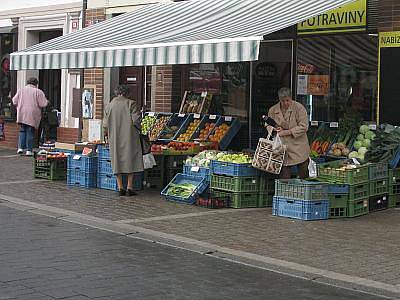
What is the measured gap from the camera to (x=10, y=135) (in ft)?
67.7

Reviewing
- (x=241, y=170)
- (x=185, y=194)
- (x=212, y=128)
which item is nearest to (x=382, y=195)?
(x=241, y=170)

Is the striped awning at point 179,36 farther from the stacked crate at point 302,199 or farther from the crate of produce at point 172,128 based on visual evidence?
the crate of produce at point 172,128

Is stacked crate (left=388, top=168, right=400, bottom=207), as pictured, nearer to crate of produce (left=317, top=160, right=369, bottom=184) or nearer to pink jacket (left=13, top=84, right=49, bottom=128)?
crate of produce (left=317, top=160, right=369, bottom=184)

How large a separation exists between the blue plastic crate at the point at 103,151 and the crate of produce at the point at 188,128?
6.24ft

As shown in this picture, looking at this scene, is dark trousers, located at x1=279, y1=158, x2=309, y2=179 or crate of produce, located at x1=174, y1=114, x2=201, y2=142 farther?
crate of produce, located at x1=174, y1=114, x2=201, y2=142

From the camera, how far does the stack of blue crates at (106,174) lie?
12672 millimetres

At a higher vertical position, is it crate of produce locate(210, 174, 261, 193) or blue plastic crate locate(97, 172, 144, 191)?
crate of produce locate(210, 174, 261, 193)

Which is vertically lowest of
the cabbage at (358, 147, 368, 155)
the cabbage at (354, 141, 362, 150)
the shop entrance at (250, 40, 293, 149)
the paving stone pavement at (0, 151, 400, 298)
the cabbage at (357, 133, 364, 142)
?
the paving stone pavement at (0, 151, 400, 298)

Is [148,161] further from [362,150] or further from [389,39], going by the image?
[389,39]

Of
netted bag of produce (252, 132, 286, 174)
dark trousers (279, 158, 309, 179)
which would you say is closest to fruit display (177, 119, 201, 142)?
dark trousers (279, 158, 309, 179)

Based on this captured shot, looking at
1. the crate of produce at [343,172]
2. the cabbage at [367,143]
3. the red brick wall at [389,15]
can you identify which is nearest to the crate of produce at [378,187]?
the crate of produce at [343,172]

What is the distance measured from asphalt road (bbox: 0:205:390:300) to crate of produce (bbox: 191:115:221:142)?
5414 mm

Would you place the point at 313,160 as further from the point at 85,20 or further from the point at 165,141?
the point at 85,20

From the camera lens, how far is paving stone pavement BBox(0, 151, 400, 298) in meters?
7.79
